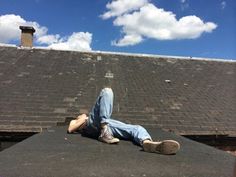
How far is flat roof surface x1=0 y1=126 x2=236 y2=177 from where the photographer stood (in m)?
3.34

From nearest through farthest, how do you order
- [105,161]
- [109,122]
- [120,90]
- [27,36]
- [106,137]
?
[105,161]
[106,137]
[109,122]
[120,90]
[27,36]

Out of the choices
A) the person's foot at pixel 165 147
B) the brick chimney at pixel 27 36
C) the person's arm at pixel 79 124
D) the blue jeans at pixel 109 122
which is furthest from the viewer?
the brick chimney at pixel 27 36

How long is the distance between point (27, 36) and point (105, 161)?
12711 mm

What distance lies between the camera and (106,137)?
17.6ft

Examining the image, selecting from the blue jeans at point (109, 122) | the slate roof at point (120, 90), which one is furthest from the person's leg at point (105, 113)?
the slate roof at point (120, 90)

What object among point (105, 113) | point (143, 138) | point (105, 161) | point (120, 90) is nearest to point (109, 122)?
point (105, 113)

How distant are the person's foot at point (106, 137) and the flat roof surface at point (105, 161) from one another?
90 millimetres

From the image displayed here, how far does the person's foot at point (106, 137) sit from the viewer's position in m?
5.26

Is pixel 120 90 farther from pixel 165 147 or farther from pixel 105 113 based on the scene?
pixel 165 147

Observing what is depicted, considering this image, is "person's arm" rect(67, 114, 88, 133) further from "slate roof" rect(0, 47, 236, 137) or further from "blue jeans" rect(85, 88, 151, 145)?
"slate roof" rect(0, 47, 236, 137)

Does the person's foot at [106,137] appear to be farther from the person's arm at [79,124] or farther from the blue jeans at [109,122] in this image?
the person's arm at [79,124]

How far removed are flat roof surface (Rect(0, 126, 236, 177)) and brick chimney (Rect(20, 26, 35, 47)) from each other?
1064cm

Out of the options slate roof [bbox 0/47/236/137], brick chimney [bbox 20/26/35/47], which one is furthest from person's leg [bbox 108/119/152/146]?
brick chimney [bbox 20/26/35/47]

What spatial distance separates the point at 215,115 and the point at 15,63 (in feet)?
25.3
